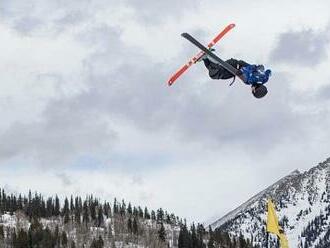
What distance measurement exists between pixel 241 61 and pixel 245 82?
4.71ft

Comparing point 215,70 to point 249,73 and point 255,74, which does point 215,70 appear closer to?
point 249,73

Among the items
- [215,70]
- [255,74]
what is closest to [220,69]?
[215,70]

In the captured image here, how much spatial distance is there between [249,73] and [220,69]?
7.20 feet

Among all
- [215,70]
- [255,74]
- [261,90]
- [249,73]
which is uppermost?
[215,70]

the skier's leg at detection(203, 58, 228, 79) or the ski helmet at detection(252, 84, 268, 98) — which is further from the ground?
the skier's leg at detection(203, 58, 228, 79)

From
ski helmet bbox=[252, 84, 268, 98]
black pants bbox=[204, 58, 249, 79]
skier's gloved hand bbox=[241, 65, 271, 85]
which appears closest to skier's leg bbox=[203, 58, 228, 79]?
black pants bbox=[204, 58, 249, 79]

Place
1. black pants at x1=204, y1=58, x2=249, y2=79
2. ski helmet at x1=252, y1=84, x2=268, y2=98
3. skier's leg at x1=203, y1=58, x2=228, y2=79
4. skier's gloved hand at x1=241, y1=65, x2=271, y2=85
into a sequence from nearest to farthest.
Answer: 1. skier's gloved hand at x1=241, y1=65, x2=271, y2=85
2. ski helmet at x1=252, y1=84, x2=268, y2=98
3. black pants at x1=204, y1=58, x2=249, y2=79
4. skier's leg at x1=203, y1=58, x2=228, y2=79

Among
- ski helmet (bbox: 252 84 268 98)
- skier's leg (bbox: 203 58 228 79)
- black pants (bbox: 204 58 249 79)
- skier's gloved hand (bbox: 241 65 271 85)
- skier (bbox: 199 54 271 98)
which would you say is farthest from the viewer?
skier's leg (bbox: 203 58 228 79)

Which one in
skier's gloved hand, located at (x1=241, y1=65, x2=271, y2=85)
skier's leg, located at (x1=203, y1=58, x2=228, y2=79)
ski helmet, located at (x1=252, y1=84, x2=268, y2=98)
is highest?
skier's leg, located at (x1=203, y1=58, x2=228, y2=79)

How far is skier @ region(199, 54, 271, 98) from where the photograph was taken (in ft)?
163

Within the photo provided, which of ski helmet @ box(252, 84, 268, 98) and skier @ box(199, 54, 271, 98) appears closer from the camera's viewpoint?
skier @ box(199, 54, 271, 98)

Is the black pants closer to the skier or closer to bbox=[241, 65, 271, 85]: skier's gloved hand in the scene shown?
the skier

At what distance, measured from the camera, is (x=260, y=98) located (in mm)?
49531

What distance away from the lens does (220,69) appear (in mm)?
50938
